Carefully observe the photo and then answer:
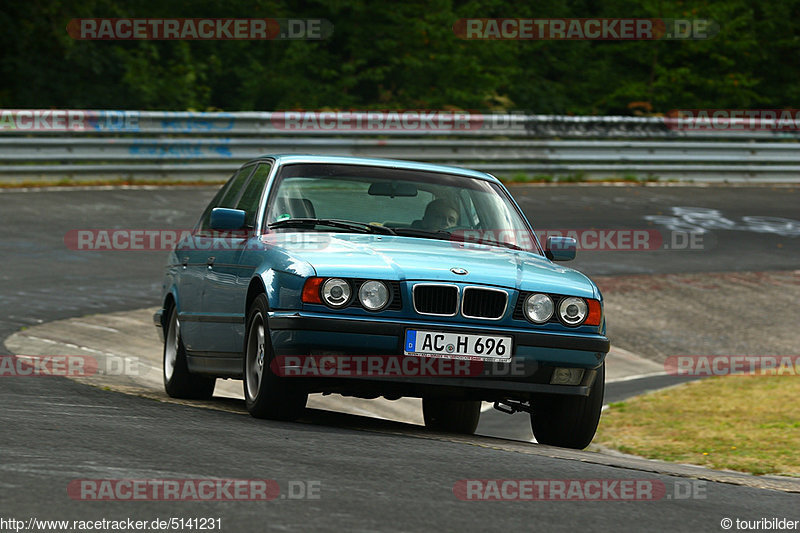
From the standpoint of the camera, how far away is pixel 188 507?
4570 millimetres

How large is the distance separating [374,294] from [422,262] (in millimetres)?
353

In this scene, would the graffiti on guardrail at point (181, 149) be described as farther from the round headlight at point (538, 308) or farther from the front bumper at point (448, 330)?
the round headlight at point (538, 308)

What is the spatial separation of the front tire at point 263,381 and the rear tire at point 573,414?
138 cm

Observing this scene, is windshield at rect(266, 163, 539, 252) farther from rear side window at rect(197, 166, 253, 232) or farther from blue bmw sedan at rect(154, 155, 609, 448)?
rear side window at rect(197, 166, 253, 232)

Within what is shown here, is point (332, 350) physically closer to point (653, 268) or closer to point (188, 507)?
point (188, 507)

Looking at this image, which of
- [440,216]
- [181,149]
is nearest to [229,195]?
[440,216]

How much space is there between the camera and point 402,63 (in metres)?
37.3

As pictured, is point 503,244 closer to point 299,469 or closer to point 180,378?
point 180,378

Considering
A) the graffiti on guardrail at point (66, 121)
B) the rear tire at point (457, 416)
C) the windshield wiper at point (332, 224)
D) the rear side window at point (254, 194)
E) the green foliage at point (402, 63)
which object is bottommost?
the rear tire at point (457, 416)

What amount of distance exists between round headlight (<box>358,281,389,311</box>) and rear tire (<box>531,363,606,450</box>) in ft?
3.71

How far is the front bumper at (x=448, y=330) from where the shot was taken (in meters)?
6.61

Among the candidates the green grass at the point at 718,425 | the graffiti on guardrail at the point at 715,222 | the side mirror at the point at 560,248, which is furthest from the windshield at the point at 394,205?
the graffiti on guardrail at the point at 715,222

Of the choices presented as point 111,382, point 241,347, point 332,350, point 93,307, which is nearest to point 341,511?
point 332,350

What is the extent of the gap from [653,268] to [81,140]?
29.7ft
